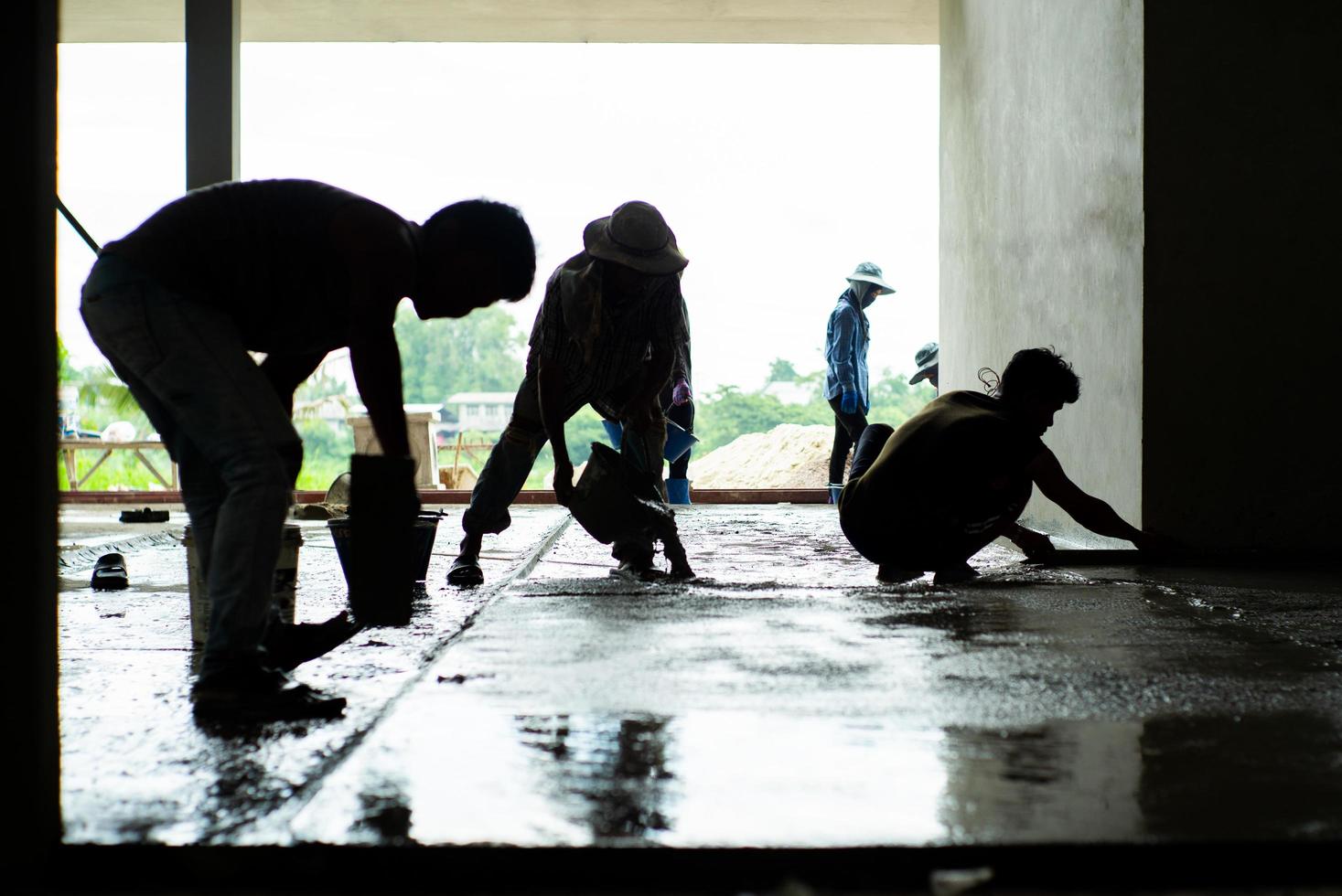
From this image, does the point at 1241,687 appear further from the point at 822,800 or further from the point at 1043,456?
the point at 1043,456

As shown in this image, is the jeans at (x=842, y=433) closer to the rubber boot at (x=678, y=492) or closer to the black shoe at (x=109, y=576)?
the rubber boot at (x=678, y=492)

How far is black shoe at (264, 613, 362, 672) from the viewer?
8.07 feet

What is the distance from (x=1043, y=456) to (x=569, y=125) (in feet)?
92.4

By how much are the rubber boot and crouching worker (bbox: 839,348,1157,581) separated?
5.05 metres

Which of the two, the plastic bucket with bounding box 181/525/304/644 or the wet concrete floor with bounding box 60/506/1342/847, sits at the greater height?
the plastic bucket with bounding box 181/525/304/644

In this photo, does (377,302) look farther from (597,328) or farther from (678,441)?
(678,441)

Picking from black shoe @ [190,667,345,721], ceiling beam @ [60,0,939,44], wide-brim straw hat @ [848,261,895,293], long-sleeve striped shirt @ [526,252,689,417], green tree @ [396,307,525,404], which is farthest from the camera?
green tree @ [396,307,525,404]

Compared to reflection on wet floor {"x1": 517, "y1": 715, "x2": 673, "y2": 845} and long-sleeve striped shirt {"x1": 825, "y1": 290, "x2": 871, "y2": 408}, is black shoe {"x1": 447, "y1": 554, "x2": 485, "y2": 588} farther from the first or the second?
long-sleeve striped shirt {"x1": 825, "y1": 290, "x2": 871, "y2": 408}

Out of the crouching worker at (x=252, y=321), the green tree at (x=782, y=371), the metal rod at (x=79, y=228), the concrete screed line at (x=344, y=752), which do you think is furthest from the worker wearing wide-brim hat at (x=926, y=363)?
the green tree at (x=782, y=371)

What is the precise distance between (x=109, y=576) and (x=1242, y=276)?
475 centimetres

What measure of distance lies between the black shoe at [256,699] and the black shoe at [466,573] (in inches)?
78.0

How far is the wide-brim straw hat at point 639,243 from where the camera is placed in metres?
4.03

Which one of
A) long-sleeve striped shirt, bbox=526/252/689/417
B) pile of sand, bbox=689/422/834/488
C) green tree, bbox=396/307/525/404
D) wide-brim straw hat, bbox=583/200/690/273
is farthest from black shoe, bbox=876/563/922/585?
green tree, bbox=396/307/525/404

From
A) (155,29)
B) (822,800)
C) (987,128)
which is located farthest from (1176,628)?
(155,29)
